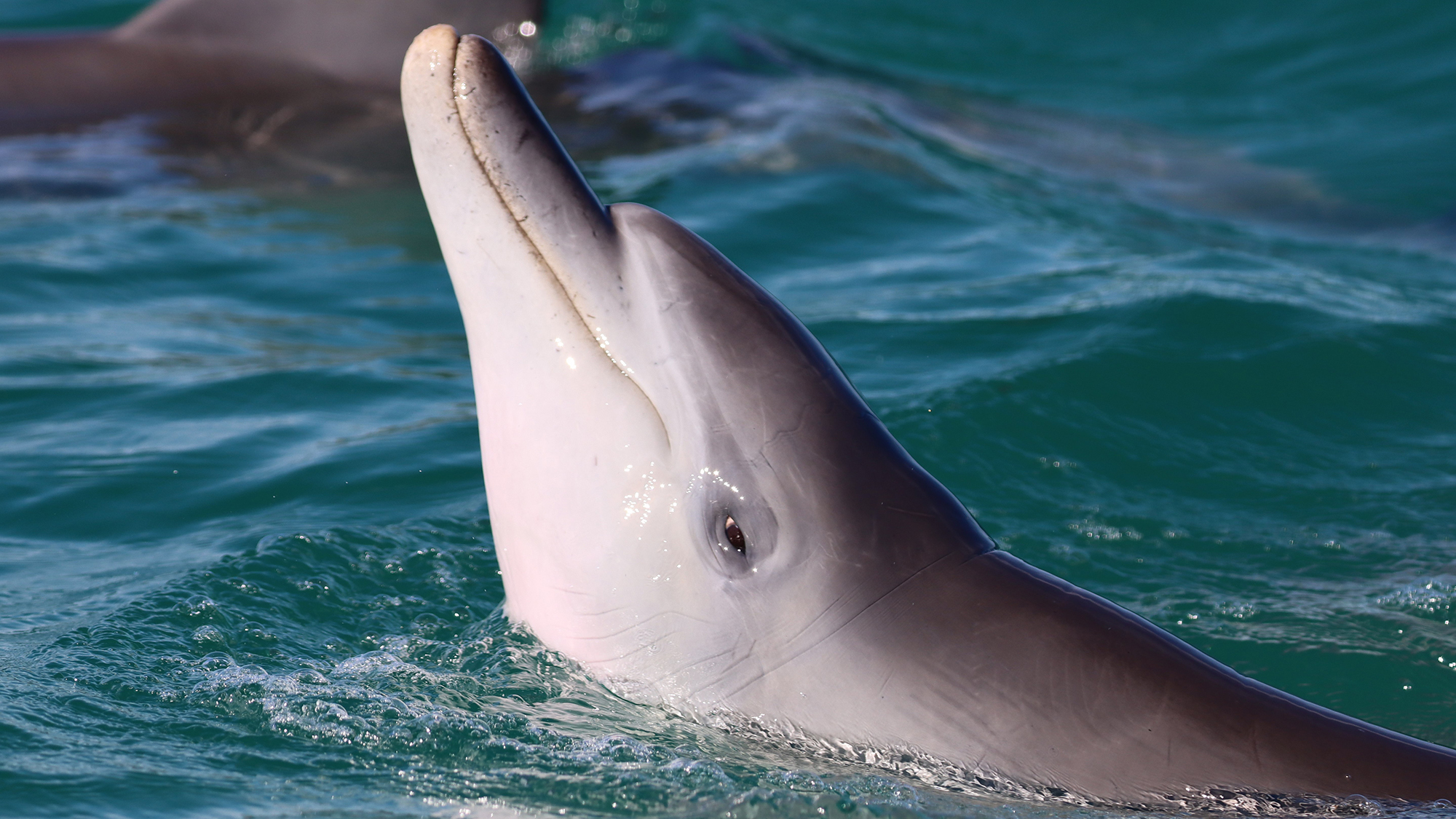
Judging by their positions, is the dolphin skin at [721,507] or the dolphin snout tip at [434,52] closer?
the dolphin skin at [721,507]

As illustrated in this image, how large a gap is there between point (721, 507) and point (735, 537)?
9cm

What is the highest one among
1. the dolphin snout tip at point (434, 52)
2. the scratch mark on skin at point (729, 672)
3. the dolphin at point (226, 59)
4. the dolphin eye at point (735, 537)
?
the dolphin at point (226, 59)

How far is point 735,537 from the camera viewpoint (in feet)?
12.9

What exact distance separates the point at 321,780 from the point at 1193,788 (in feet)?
7.03

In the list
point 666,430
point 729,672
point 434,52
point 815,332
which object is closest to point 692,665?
point 729,672

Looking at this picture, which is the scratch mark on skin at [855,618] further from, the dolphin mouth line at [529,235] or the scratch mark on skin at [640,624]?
the dolphin mouth line at [529,235]

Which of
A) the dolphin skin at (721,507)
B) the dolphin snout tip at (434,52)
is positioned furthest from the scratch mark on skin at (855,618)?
the dolphin snout tip at (434,52)

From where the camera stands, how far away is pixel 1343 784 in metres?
3.61

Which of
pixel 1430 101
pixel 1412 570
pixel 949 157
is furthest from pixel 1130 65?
pixel 1412 570

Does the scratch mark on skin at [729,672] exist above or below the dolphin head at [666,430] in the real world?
below

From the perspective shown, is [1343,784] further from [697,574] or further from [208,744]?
[208,744]

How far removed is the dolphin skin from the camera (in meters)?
3.79

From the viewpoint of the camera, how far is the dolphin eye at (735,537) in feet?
12.9

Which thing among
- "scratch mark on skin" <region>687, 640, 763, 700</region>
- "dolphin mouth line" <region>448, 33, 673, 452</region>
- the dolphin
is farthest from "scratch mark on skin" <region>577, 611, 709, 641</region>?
the dolphin
